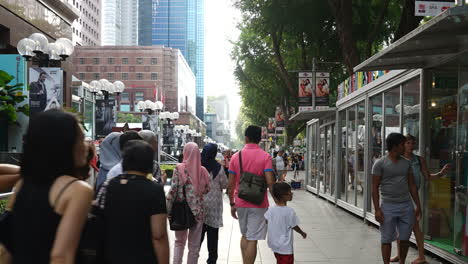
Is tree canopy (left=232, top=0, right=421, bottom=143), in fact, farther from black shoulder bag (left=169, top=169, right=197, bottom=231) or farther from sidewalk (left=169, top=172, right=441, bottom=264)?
black shoulder bag (left=169, top=169, right=197, bottom=231)

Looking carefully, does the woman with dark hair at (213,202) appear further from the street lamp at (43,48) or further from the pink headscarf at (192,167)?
the street lamp at (43,48)

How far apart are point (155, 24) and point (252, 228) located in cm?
19546

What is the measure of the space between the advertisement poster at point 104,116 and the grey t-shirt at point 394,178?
19119 mm

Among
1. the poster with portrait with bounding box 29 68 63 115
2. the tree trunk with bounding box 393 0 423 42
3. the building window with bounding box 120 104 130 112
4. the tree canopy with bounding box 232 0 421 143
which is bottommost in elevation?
the poster with portrait with bounding box 29 68 63 115

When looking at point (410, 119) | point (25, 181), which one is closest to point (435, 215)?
point (410, 119)

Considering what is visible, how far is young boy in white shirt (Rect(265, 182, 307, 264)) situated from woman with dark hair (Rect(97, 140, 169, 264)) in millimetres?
2491

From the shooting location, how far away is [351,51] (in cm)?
1619

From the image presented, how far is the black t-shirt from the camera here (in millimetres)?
3398

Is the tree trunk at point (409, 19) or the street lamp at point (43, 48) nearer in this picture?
the tree trunk at point (409, 19)

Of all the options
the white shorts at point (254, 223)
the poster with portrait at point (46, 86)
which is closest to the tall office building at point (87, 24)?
the poster with portrait at point (46, 86)

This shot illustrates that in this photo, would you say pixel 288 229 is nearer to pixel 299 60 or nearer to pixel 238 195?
pixel 238 195

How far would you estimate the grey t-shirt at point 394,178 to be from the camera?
22.2 ft

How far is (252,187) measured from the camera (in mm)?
6707

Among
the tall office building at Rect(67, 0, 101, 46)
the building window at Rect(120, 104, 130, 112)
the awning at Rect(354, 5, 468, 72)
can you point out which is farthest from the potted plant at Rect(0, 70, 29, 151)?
the building window at Rect(120, 104, 130, 112)
